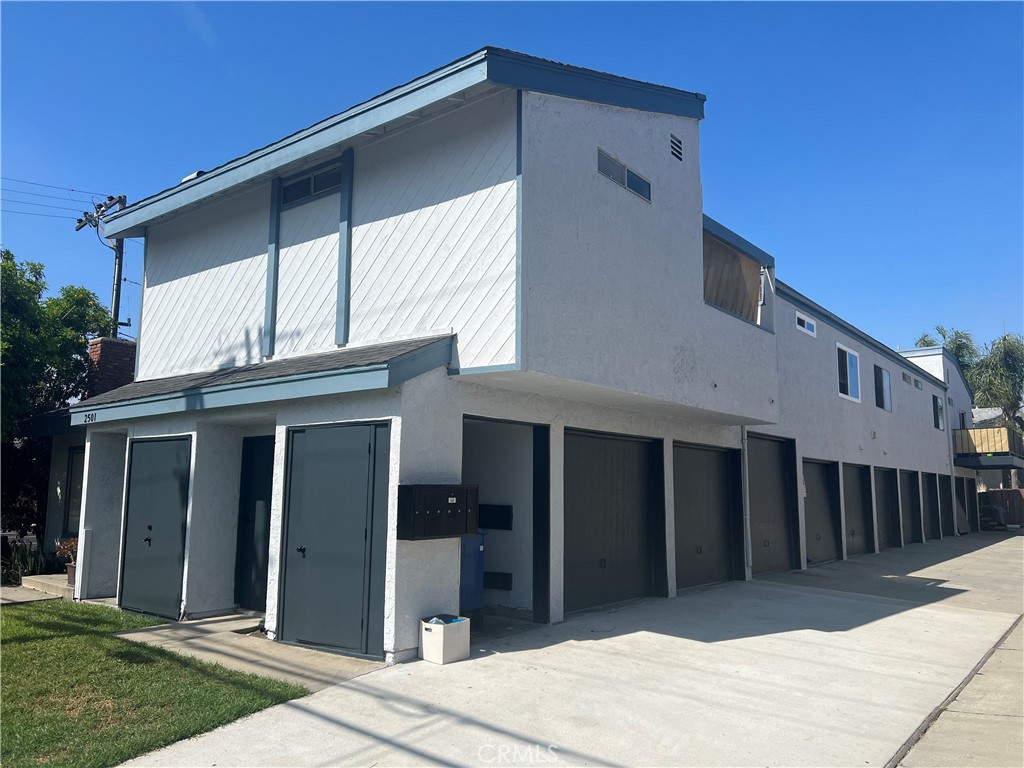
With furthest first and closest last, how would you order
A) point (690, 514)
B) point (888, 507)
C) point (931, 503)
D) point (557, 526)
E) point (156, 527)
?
point (931, 503), point (888, 507), point (690, 514), point (156, 527), point (557, 526)

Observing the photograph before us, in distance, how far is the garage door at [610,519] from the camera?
10.2m

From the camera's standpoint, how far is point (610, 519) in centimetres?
1098

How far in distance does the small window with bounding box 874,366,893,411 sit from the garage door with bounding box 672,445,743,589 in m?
10.1

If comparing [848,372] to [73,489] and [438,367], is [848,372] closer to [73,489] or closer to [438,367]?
[438,367]

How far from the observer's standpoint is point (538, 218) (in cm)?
806

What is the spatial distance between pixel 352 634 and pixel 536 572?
8.87ft

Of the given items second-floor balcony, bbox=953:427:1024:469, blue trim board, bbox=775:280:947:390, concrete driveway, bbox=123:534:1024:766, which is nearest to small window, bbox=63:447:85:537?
concrete driveway, bbox=123:534:1024:766

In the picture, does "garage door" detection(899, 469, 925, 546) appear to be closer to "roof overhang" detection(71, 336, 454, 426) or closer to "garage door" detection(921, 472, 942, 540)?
"garage door" detection(921, 472, 942, 540)

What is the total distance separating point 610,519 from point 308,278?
5.59 metres

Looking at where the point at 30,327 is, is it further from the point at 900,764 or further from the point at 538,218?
the point at 900,764

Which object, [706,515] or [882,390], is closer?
[706,515]

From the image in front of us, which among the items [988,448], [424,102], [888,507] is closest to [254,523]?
[424,102]

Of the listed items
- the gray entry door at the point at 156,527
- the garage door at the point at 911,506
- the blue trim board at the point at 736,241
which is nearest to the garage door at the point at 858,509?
the garage door at the point at 911,506

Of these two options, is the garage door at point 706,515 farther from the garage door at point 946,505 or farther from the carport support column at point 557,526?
the garage door at point 946,505
